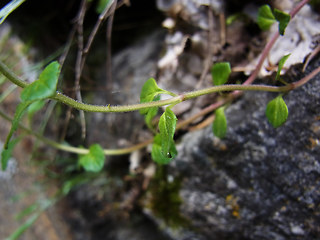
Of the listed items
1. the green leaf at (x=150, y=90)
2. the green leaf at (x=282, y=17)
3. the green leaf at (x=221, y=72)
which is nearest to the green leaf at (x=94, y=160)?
the green leaf at (x=150, y=90)

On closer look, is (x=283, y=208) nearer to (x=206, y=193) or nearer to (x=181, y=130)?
(x=206, y=193)

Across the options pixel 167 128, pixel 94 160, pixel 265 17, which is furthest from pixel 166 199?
pixel 265 17

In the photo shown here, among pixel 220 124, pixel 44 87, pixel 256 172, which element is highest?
pixel 44 87

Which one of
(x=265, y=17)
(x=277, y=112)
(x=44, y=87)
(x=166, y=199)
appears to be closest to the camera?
(x=44, y=87)

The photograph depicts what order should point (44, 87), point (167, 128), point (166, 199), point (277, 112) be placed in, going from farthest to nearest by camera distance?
point (166, 199), point (277, 112), point (167, 128), point (44, 87)

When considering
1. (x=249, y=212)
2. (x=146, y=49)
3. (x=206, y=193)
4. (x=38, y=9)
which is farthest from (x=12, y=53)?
(x=249, y=212)

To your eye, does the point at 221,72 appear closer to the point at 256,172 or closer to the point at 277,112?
the point at 277,112

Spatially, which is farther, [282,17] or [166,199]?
[166,199]

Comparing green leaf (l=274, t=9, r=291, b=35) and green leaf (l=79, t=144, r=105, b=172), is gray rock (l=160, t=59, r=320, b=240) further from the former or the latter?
green leaf (l=79, t=144, r=105, b=172)

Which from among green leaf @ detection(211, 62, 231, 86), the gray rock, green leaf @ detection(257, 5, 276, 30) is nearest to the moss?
the gray rock
